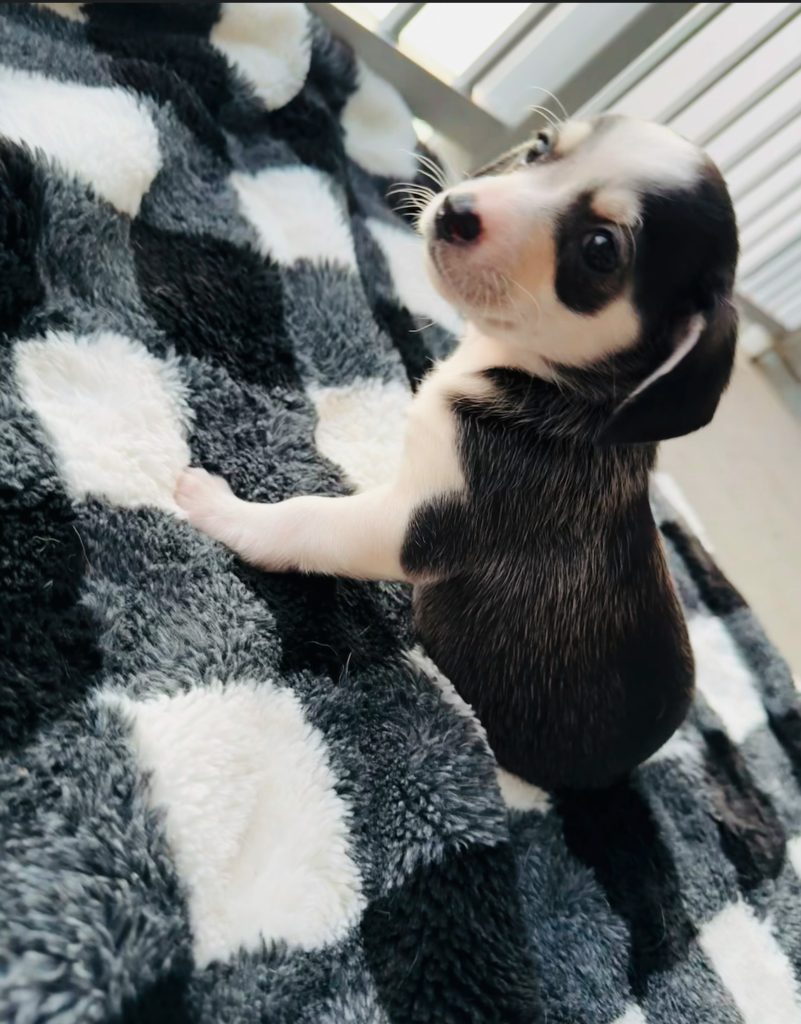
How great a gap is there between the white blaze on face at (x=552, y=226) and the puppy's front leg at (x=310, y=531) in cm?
37

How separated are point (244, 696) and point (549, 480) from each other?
2.06 ft

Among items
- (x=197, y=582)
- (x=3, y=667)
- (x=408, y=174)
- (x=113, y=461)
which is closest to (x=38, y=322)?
(x=113, y=461)

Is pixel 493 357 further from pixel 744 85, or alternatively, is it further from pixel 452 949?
pixel 744 85

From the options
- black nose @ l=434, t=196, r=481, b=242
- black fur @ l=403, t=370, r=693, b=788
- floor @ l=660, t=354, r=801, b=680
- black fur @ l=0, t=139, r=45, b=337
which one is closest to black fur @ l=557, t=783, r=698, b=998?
black fur @ l=403, t=370, r=693, b=788

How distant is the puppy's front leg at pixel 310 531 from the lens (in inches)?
55.2

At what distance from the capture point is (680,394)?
1.17 metres

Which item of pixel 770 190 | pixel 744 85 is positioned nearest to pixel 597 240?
pixel 744 85

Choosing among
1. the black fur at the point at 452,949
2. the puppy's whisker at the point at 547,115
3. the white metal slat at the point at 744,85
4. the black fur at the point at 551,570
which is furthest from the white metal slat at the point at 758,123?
the black fur at the point at 452,949

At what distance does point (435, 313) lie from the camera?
2326 millimetres

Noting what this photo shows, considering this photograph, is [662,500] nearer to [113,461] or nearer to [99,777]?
[113,461]

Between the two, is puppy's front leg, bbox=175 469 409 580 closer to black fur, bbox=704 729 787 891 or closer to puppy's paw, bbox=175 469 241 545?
puppy's paw, bbox=175 469 241 545

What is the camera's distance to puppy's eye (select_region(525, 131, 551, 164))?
4.66ft

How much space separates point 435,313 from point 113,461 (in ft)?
4.08

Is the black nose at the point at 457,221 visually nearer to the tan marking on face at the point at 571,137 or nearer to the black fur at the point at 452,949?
the tan marking on face at the point at 571,137
